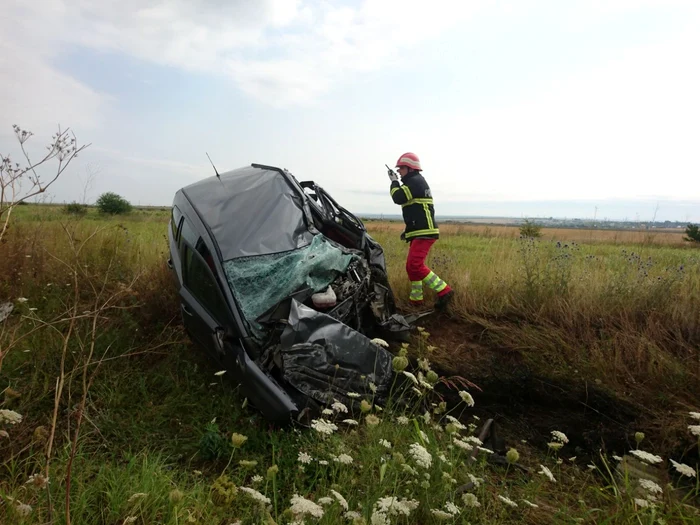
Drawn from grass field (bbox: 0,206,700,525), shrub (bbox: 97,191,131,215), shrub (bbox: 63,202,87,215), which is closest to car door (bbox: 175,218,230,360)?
grass field (bbox: 0,206,700,525)

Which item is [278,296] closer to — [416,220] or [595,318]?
[416,220]

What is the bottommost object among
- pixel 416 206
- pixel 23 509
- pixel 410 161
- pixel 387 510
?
pixel 387 510

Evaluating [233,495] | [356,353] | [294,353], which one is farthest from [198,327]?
[233,495]

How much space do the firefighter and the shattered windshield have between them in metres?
1.76

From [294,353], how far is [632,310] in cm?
373

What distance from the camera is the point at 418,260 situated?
5.14 meters

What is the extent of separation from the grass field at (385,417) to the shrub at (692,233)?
1568 cm

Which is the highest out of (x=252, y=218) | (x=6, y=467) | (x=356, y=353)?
(x=252, y=218)

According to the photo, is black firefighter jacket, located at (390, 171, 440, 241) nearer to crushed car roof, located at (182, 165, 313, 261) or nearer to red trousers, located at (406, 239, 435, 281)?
red trousers, located at (406, 239, 435, 281)

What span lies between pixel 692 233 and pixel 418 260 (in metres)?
18.8

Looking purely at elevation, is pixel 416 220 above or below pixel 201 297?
above

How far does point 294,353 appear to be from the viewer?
2980 millimetres

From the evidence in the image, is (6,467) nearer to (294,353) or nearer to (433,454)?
(294,353)

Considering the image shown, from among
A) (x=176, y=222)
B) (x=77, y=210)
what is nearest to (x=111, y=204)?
(x=77, y=210)
